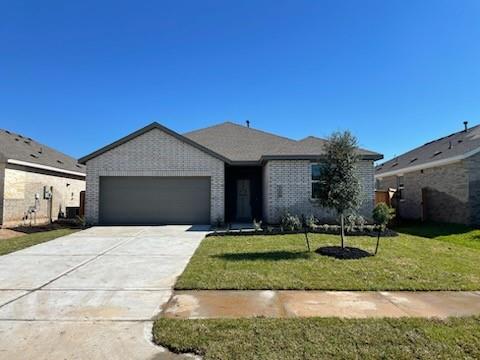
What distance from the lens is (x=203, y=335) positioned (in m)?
3.77

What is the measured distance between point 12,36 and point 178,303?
45.6 feet

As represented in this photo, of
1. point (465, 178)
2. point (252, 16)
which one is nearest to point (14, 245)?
point (252, 16)

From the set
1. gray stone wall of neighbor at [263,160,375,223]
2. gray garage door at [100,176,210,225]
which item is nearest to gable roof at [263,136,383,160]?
gray stone wall of neighbor at [263,160,375,223]

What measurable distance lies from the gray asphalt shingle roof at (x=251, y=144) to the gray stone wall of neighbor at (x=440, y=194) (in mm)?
4041

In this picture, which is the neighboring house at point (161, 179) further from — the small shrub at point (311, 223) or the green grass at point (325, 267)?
the green grass at point (325, 267)

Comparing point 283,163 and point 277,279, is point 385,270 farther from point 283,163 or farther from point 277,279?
point 283,163

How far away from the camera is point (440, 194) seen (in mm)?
16203

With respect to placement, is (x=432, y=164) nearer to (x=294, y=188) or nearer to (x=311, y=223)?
(x=294, y=188)

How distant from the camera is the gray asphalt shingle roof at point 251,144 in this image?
14.7m

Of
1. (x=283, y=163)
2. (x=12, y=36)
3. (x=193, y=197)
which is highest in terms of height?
(x=12, y=36)

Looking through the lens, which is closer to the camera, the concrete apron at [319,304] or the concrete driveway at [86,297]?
the concrete driveway at [86,297]

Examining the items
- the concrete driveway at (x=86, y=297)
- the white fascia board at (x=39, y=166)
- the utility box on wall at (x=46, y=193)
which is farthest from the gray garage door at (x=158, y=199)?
the concrete driveway at (x=86, y=297)

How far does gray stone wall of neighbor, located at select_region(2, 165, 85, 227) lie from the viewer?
15.0 metres

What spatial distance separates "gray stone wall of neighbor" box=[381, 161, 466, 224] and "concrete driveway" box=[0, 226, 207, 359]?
12409 mm
